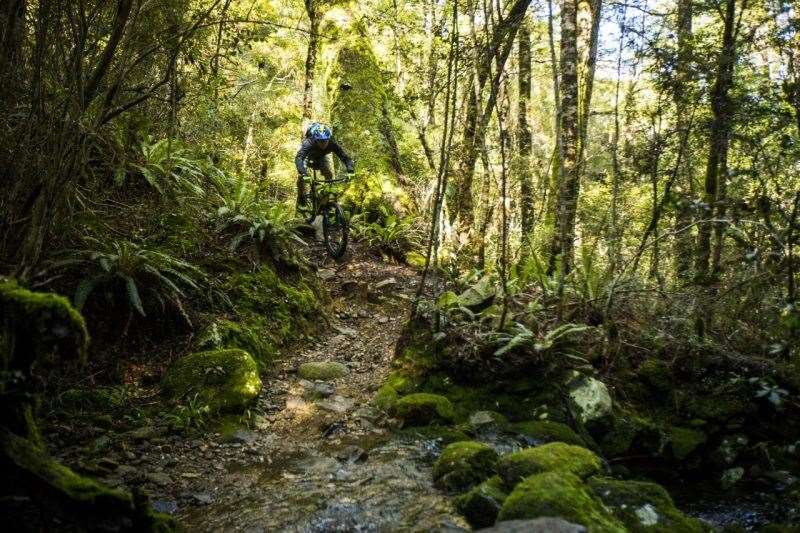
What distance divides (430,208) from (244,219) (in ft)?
18.7

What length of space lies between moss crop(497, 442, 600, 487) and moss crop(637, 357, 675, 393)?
243 centimetres

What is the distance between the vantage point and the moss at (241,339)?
5742mm

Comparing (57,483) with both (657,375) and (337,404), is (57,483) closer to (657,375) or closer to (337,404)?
(337,404)

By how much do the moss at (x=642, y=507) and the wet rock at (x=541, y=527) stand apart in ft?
4.62

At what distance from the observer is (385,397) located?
588 cm

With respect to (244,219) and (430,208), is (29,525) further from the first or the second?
(430,208)

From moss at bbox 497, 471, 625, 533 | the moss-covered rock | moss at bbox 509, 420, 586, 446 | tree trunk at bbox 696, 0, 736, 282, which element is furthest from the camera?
tree trunk at bbox 696, 0, 736, 282

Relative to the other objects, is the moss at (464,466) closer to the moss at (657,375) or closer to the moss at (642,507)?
the moss at (642,507)

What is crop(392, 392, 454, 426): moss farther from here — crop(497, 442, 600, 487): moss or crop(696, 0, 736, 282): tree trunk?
crop(696, 0, 736, 282): tree trunk

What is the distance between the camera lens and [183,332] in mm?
5754

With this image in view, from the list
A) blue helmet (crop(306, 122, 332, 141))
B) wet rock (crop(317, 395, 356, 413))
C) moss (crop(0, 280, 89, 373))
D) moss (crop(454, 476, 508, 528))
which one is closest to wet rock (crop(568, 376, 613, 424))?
moss (crop(454, 476, 508, 528))

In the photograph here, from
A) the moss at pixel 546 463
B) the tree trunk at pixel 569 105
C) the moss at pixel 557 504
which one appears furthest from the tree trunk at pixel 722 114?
the moss at pixel 557 504

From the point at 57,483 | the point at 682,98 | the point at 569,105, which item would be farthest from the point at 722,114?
the point at 57,483

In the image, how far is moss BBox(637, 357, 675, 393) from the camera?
19.7 ft
